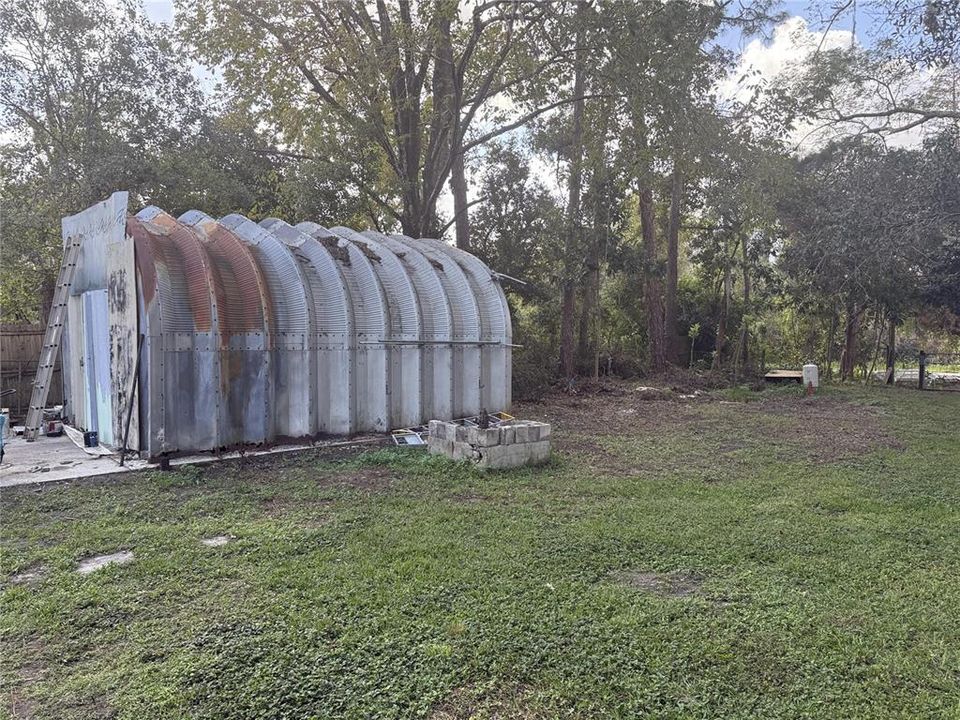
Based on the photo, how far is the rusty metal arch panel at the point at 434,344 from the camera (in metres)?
10.4

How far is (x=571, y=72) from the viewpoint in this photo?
Answer: 1599 centimetres

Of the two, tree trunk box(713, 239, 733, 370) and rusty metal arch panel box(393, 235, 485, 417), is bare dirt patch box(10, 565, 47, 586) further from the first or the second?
tree trunk box(713, 239, 733, 370)

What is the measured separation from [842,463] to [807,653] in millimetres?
5868

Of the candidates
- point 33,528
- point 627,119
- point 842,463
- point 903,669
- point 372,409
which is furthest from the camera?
point 627,119

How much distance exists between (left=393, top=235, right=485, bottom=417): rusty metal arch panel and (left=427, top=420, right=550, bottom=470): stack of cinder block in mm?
2879

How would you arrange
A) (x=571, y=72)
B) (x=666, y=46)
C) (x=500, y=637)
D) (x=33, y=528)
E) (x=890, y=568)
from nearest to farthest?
(x=500, y=637) < (x=890, y=568) < (x=33, y=528) < (x=666, y=46) < (x=571, y=72)

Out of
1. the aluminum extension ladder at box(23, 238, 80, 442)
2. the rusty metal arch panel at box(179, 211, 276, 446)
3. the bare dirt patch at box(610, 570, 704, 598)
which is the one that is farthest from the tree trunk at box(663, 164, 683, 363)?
the bare dirt patch at box(610, 570, 704, 598)

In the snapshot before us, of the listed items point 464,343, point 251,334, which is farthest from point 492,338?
point 251,334

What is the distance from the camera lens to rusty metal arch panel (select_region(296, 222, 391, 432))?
9.55 metres

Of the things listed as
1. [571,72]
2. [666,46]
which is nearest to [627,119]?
[571,72]

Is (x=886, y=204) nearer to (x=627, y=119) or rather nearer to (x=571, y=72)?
(x=627, y=119)

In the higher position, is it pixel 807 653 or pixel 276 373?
pixel 276 373

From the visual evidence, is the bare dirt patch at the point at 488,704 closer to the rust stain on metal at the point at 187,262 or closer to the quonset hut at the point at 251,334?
the quonset hut at the point at 251,334

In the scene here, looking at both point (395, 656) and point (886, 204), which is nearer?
point (395, 656)
